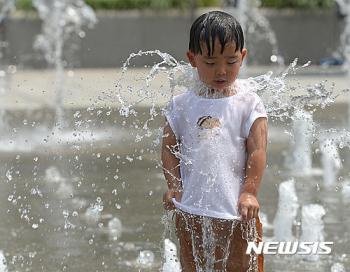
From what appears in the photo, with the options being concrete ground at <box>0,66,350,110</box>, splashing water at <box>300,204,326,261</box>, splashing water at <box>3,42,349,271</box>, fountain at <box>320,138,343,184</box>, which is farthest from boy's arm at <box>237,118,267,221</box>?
concrete ground at <box>0,66,350,110</box>

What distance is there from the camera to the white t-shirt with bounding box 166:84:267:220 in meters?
2.46

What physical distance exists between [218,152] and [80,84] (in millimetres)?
14118

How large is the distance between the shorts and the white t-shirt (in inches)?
2.0

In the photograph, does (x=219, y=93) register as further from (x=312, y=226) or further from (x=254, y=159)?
(x=312, y=226)

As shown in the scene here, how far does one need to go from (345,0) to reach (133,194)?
15.8 m

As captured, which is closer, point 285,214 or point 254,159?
point 254,159

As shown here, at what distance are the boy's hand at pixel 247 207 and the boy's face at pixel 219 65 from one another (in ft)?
1.40

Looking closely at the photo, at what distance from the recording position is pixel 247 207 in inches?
94.1

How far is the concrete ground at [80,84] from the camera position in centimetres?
1180

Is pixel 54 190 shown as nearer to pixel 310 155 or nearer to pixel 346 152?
pixel 310 155

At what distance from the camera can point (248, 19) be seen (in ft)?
64.7

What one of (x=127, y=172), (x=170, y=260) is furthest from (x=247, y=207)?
(x=127, y=172)

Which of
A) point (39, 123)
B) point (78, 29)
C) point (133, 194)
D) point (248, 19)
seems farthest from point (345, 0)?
point (133, 194)

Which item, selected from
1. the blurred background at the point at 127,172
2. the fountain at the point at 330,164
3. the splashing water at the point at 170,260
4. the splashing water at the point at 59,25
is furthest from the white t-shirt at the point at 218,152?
the splashing water at the point at 59,25
